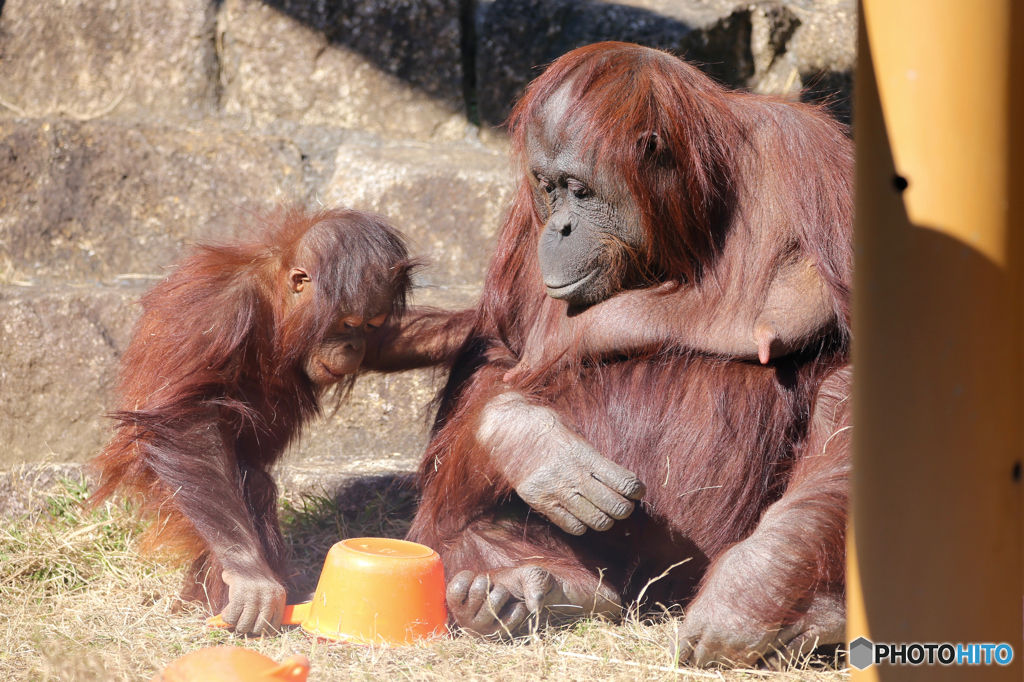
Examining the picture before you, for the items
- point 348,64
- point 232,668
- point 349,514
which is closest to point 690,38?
point 348,64

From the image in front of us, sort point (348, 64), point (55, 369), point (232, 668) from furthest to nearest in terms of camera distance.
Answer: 1. point (348, 64)
2. point (55, 369)
3. point (232, 668)

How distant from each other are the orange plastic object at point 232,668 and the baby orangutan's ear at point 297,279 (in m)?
1.05

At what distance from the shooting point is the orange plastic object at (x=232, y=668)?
140 cm

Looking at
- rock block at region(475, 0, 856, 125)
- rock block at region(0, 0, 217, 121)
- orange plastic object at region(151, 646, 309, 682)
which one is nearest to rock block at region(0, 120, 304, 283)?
rock block at region(0, 0, 217, 121)

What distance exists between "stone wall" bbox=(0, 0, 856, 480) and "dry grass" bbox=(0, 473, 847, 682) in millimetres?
626

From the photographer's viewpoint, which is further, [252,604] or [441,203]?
[441,203]

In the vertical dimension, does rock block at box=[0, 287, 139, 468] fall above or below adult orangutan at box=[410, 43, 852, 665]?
below

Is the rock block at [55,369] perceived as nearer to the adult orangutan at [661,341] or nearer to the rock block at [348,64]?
the rock block at [348,64]

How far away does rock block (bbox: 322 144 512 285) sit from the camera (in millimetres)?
3381

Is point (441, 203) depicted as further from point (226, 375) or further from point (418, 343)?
point (226, 375)

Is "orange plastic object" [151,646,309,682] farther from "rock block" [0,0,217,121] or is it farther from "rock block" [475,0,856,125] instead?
"rock block" [0,0,217,121]

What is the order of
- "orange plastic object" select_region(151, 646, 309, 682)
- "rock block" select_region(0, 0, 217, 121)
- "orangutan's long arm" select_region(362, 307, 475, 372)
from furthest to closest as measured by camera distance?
1. "rock block" select_region(0, 0, 217, 121)
2. "orangutan's long arm" select_region(362, 307, 475, 372)
3. "orange plastic object" select_region(151, 646, 309, 682)

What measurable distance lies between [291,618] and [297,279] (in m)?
0.76

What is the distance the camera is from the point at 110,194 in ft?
11.3
